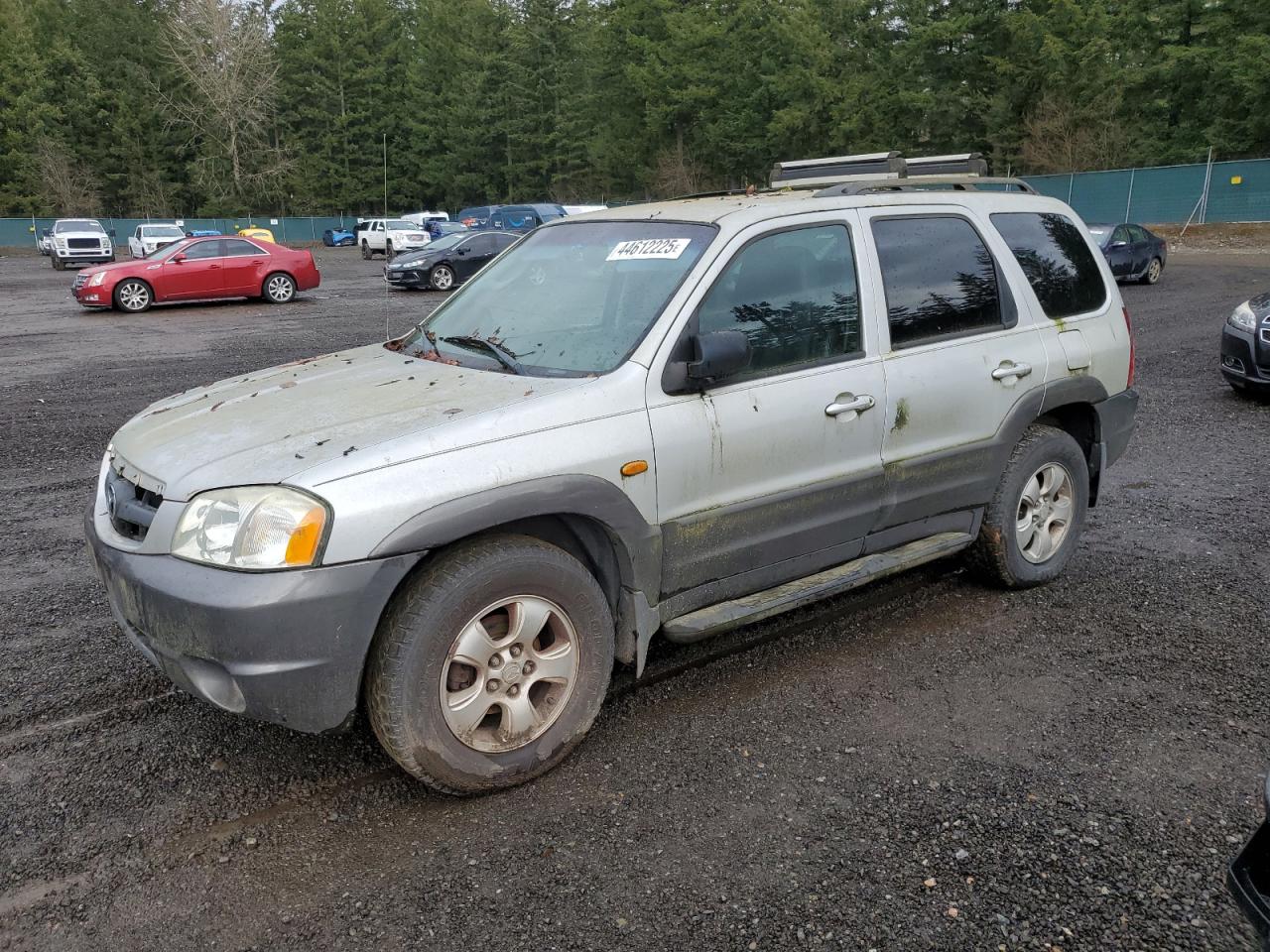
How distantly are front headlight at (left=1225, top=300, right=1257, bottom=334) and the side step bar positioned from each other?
6.45 metres

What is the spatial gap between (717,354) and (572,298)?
2.86 ft

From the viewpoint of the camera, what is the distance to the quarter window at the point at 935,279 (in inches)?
164

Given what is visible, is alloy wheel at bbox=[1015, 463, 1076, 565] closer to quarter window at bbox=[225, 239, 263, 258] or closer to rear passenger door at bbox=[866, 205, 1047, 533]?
rear passenger door at bbox=[866, 205, 1047, 533]

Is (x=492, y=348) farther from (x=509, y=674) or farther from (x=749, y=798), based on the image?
(x=749, y=798)

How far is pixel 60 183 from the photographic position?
2408 inches

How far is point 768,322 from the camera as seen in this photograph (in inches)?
149

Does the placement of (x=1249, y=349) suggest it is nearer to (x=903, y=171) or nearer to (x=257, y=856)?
(x=903, y=171)

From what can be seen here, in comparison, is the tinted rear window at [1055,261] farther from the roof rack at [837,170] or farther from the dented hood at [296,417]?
the dented hood at [296,417]

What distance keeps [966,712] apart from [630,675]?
1302mm

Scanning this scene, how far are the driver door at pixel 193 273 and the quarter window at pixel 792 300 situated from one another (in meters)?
18.3

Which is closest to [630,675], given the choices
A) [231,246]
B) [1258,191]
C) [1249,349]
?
[1249,349]

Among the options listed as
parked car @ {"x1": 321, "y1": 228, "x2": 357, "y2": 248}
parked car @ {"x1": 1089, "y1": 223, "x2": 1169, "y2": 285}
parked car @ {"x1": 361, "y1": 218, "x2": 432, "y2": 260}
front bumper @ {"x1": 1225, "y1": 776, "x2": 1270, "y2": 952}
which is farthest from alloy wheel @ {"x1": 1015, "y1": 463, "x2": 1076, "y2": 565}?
parked car @ {"x1": 321, "y1": 228, "x2": 357, "y2": 248}

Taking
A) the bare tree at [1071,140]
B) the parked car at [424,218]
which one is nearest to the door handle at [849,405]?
the bare tree at [1071,140]

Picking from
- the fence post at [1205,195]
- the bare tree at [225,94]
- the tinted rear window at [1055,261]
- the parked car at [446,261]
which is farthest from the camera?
the bare tree at [225,94]
